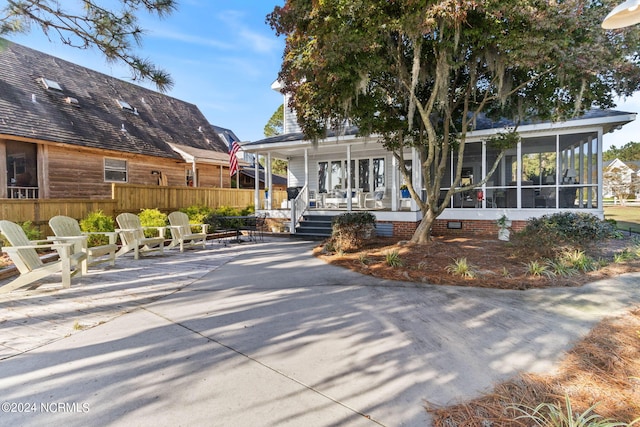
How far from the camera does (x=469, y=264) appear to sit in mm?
6141

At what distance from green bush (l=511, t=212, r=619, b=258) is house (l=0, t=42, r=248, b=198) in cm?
1084

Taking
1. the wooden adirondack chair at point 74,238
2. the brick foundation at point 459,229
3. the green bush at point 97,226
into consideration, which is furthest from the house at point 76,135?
the brick foundation at point 459,229

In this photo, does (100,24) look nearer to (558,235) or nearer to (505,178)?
(558,235)

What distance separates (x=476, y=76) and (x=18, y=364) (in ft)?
28.0

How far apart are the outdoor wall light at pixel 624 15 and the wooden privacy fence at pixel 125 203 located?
11.5 meters

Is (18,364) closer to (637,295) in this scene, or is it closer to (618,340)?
(618,340)

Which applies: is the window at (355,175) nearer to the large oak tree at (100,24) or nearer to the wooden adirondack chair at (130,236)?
the wooden adirondack chair at (130,236)

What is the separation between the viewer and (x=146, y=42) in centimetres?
523

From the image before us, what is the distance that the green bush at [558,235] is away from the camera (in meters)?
6.12

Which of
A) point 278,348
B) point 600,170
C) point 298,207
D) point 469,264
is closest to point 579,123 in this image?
point 600,170

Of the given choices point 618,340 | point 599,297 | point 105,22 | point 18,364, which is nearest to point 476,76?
point 599,297

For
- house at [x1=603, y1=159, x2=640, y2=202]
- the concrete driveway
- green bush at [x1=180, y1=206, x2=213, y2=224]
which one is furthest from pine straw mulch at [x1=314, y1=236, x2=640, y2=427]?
house at [x1=603, y1=159, x2=640, y2=202]

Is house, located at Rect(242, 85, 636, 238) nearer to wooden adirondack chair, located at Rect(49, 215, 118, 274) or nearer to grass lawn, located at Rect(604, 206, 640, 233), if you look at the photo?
grass lawn, located at Rect(604, 206, 640, 233)

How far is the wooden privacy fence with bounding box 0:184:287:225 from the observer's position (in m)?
8.48
